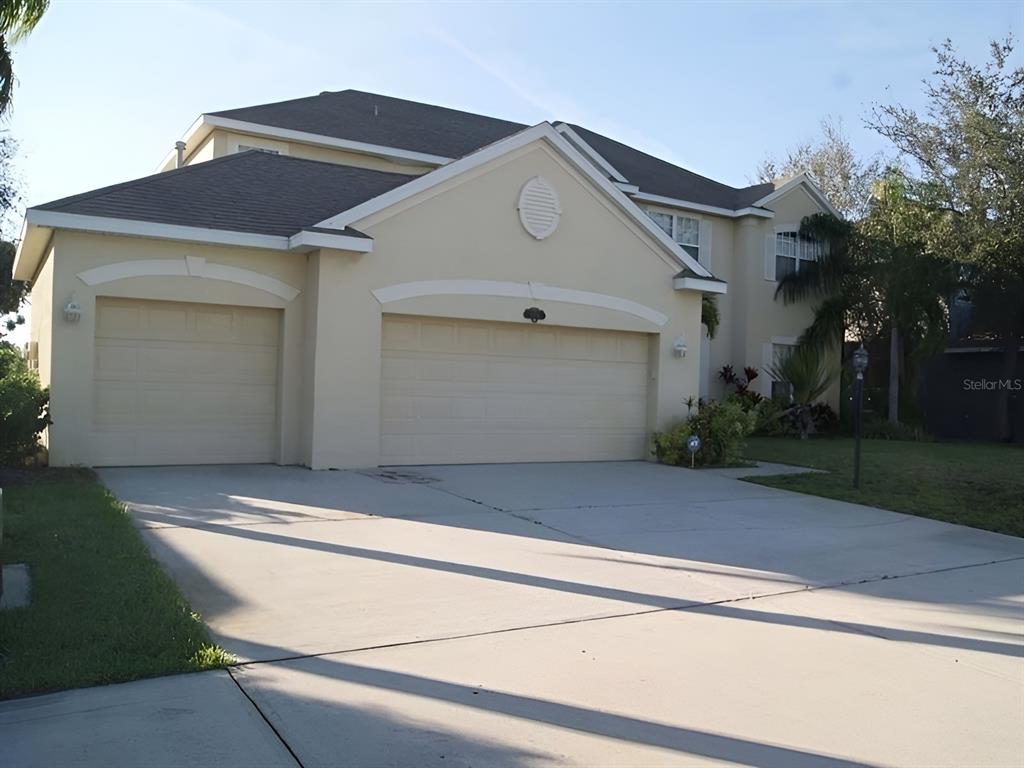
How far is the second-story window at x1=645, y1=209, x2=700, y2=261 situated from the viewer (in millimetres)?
21797

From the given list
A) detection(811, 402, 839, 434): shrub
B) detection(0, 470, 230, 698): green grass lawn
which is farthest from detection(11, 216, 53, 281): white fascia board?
detection(811, 402, 839, 434): shrub

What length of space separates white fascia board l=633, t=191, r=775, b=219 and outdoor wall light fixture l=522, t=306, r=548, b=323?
7.23 metres

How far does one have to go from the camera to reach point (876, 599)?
7000 millimetres

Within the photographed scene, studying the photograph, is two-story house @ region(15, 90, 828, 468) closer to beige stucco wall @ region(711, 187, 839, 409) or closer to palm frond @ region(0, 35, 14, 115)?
palm frond @ region(0, 35, 14, 115)

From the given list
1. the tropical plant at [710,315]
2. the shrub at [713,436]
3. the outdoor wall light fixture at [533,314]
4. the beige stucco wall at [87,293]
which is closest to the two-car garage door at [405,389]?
the beige stucco wall at [87,293]

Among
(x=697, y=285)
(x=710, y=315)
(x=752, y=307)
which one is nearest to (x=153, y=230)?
(x=697, y=285)

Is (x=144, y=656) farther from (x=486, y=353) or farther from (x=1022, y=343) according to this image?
(x=1022, y=343)

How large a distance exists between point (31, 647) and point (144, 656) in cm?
66

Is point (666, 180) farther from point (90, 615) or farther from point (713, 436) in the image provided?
point (90, 615)

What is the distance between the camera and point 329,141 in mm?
18531

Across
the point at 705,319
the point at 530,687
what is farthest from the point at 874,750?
the point at 705,319

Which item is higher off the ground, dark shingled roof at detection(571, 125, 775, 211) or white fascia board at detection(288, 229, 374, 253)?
dark shingled roof at detection(571, 125, 775, 211)

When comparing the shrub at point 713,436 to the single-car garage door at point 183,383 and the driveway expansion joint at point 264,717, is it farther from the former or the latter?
the driveway expansion joint at point 264,717

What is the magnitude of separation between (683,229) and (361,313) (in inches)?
461
